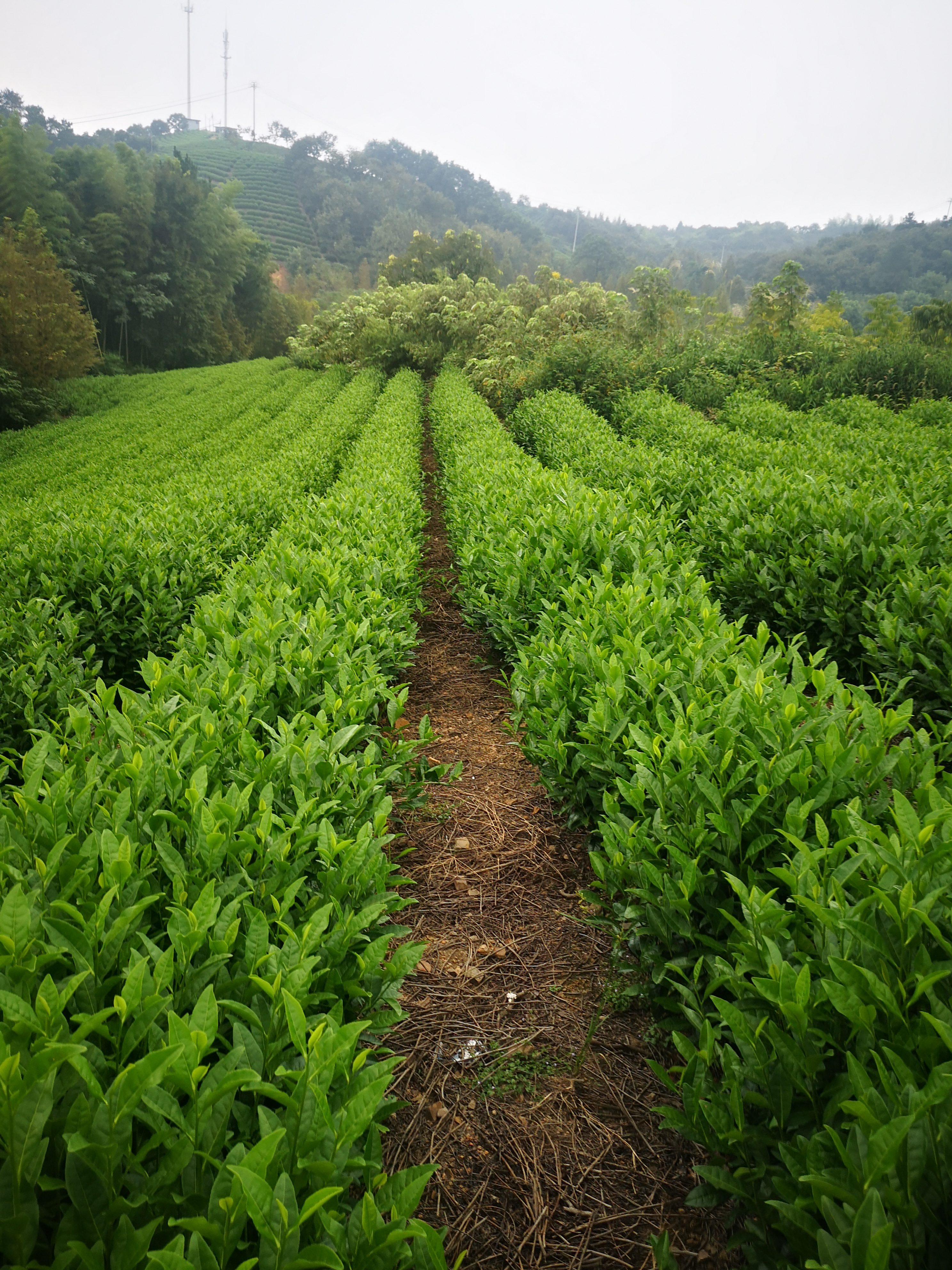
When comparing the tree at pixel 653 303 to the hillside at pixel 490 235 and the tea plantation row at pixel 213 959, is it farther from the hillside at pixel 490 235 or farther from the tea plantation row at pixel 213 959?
the hillside at pixel 490 235

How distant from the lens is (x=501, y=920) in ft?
8.39

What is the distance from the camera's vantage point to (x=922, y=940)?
139 cm

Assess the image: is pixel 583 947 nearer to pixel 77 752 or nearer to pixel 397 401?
pixel 77 752

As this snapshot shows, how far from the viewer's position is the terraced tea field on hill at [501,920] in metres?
1.00

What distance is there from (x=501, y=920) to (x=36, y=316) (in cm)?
2958

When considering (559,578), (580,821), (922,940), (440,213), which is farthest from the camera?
(440,213)

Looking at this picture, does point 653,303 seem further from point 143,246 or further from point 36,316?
point 143,246

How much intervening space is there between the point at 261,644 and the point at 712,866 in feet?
6.52

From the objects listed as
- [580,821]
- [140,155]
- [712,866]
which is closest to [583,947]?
[580,821]

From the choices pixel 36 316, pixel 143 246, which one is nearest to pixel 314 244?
pixel 143 246

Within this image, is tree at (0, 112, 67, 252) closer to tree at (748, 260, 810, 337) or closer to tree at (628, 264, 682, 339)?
tree at (628, 264, 682, 339)

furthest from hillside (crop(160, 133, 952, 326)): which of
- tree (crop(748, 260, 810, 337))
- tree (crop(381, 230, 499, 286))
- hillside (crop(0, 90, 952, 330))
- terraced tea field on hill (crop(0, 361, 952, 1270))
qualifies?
terraced tea field on hill (crop(0, 361, 952, 1270))

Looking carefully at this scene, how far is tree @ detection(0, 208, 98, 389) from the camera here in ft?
74.1

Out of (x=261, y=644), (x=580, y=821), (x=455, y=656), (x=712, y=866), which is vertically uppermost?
(x=261, y=644)
